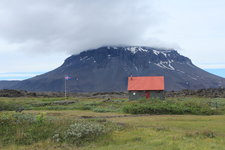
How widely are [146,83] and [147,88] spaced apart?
1.32m

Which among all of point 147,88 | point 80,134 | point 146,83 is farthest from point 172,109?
point 146,83

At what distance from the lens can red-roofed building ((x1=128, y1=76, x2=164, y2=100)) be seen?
5704 cm

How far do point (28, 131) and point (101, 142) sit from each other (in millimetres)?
4371

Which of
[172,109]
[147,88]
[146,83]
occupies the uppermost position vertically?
[146,83]

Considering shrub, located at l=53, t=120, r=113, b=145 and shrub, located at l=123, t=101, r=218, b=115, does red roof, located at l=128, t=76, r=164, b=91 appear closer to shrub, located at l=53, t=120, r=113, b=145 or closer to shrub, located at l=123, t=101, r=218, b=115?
shrub, located at l=123, t=101, r=218, b=115

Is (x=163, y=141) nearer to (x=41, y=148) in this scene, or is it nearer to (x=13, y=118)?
(x=41, y=148)

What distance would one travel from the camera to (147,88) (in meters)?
57.3

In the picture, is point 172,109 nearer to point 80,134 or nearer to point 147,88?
point 80,134

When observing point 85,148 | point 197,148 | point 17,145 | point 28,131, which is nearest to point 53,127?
point 28,131

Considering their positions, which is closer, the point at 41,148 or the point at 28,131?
the point at 41,148

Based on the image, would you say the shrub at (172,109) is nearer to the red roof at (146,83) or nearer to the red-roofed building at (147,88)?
the red-roofed building at (147,88)

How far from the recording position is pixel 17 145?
1420 cm

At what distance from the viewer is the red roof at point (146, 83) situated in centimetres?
5731

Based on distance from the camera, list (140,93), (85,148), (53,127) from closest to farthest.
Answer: (85,148) → (53,127) → (140,93)
